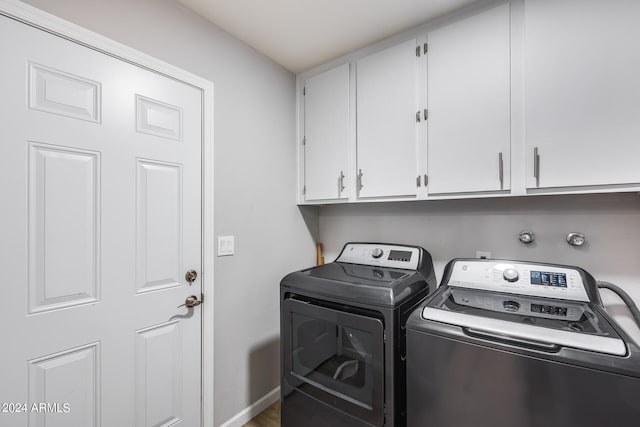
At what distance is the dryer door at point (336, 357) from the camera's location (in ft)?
4.05

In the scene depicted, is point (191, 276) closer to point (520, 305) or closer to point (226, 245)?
point (226, 245)

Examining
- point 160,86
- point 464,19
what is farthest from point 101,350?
point 464,19

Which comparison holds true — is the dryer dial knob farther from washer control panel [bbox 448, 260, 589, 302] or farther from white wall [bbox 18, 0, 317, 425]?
white wall [bbox 18, 0, 317, 425]

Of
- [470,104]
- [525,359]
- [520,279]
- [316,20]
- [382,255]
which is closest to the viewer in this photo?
[525,359]

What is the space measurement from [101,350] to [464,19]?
91.8 inches

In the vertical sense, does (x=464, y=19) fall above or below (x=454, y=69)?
above

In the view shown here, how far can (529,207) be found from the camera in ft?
5.06

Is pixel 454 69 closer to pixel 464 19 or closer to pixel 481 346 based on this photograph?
pixel 464 19

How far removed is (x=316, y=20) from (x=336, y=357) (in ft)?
5.93

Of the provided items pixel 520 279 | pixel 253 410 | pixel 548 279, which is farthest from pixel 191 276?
pixel 548 279

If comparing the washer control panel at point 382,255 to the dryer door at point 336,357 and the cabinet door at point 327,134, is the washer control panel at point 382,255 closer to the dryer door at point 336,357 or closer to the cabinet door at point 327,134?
the cabinet door at point 327,134

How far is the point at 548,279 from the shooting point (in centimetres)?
129

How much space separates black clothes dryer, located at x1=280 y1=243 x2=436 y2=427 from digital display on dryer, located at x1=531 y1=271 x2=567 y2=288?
50 centimetres

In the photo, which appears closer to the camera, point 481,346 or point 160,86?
point 481,346
